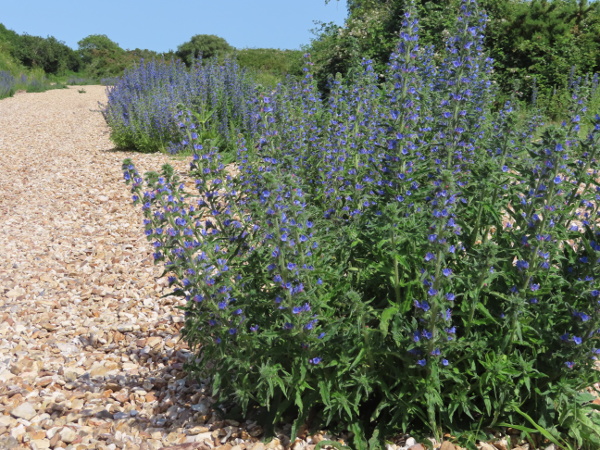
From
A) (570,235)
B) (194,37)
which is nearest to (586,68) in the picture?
(570,235)

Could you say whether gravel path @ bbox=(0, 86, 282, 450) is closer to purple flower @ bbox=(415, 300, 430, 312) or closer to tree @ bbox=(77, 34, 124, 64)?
purple flower @ bbox=(415, 300, 430, 312)

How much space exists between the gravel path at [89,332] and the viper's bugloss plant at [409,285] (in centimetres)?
61

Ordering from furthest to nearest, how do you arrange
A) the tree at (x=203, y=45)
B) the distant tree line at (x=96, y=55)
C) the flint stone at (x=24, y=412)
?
the tree at (x=203, y=45)
the distant tree line at (x=96, y=55)
the flint stone at (x=24, y=412)

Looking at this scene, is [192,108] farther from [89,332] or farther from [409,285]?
[409,285]

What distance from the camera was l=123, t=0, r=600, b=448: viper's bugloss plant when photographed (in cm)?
257


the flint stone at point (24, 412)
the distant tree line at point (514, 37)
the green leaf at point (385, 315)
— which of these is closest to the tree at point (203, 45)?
the distant tree line at point (514, 37)

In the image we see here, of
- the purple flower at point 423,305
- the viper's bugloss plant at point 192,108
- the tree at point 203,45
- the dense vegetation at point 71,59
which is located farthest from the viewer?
the tree at point 203,45

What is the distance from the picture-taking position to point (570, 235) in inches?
109

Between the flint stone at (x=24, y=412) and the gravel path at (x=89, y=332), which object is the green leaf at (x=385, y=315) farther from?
the flint stone at (x=24, y=412)

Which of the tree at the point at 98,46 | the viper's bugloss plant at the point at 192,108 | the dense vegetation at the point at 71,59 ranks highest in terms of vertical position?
the tree at the point at 98,46

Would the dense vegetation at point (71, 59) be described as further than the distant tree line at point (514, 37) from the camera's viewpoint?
Yes

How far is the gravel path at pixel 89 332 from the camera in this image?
10.7ft

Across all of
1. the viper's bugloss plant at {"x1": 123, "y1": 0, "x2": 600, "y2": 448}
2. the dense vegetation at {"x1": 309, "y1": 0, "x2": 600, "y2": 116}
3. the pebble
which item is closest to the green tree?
the dense vegetation at {"x1": 309, "y1": 0, "x2": 600, "y2": 116}

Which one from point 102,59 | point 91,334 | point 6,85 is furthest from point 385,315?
point 102,59
